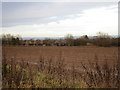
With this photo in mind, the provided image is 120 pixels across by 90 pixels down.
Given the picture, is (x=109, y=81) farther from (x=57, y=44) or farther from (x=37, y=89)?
(x=57, y=44)

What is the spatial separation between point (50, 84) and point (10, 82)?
35.1 inches

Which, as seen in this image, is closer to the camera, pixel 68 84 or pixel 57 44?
pixel 68 84

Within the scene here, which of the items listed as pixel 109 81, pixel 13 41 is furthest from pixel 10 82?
pixel 13 41

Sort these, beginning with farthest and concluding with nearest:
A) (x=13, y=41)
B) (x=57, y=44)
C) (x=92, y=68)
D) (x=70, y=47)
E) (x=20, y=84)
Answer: (x=70, y=47), (x=57, y=44), (x=13, y=41), (x=92, y=68), (x=20, y=84)

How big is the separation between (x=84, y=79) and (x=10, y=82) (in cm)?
166

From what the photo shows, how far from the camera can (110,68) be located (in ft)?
14.8

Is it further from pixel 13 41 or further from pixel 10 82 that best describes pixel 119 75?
pixel 13 41

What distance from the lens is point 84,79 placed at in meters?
4.66

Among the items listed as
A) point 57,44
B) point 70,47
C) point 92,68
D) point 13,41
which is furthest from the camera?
point 70,47

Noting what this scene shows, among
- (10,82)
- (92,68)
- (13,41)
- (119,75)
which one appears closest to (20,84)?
(10,82)

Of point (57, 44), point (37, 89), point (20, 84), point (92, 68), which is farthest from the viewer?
point (57, 44)

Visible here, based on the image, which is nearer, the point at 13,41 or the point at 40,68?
the point at 40,68

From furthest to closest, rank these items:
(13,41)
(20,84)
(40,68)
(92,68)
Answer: (13,41) → (40,68) → (92,68) → (20,84)

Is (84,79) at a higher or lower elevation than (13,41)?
lower
